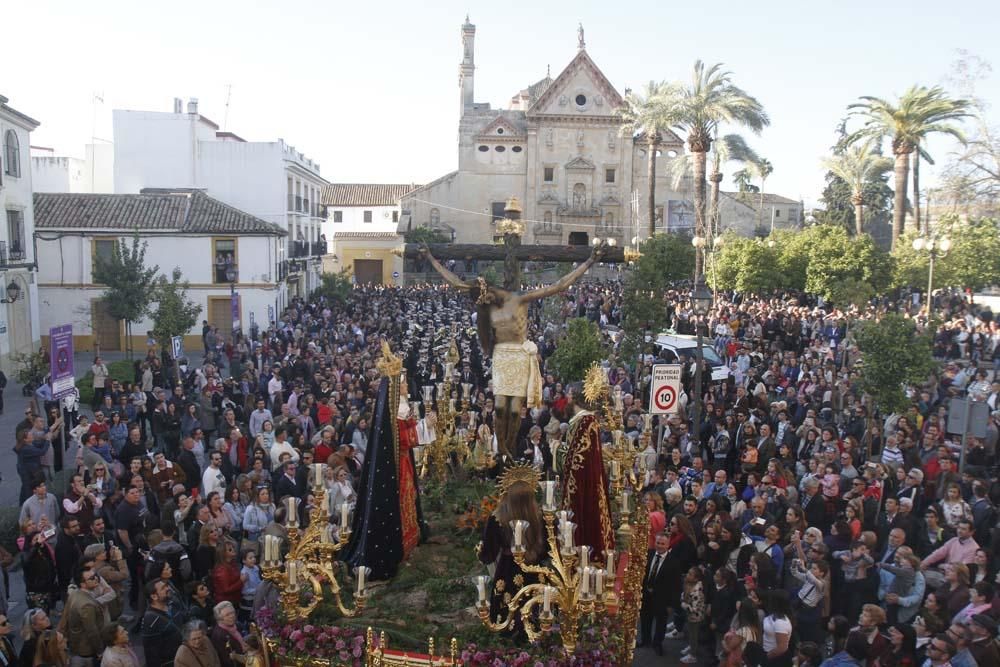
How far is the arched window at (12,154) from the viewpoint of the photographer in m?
25.2

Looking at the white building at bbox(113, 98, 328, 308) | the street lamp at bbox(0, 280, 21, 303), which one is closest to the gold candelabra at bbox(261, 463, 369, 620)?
the street lamp at bbox(0, 280, 21, 303)

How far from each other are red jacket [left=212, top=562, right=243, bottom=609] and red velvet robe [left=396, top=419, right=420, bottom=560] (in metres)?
1.60

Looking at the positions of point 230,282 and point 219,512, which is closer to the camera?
point 219,512

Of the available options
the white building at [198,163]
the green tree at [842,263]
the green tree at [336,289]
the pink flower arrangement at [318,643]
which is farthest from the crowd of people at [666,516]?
A: the white building at [198,163]

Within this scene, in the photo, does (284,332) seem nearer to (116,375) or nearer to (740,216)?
(116,375)

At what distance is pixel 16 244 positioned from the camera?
2623 cm

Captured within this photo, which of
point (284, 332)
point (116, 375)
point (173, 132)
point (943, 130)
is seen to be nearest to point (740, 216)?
point (943, 130)

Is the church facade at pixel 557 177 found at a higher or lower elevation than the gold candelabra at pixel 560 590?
higher

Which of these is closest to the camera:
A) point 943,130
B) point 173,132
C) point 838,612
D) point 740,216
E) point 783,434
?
point 838,612

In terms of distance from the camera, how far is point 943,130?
29.4 m

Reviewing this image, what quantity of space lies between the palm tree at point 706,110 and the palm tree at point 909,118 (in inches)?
158

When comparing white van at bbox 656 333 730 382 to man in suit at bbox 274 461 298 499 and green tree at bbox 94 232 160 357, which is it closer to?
man in suit at bbox 274 461 298 499

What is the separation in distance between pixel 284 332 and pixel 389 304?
8.37 metres

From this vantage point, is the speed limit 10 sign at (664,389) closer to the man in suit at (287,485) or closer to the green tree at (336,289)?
the man in suit at (287,485)
